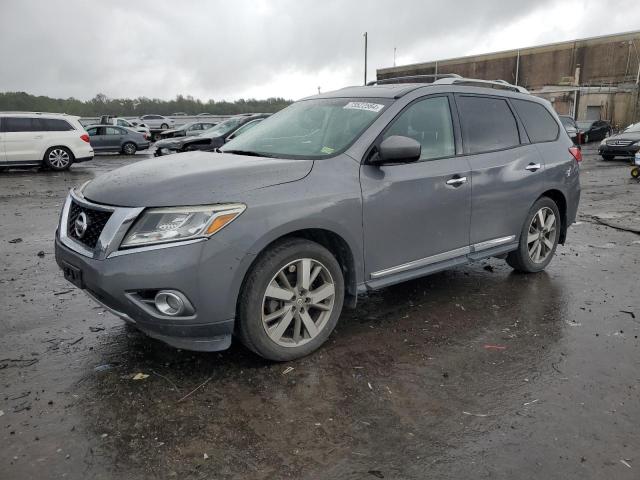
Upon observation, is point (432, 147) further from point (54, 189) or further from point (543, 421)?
point (54, 189)

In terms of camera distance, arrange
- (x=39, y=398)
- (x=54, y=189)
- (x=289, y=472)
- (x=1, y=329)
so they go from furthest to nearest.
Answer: (x=54, y=189)
(x=1, y=329)
(x=39, y=398)
(x=289, y=472)

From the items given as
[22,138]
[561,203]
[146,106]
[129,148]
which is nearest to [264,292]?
[561,203]

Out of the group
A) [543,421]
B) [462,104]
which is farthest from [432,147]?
[543,421]

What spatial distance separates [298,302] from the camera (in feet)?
11.3

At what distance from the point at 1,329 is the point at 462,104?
4130 millimetres

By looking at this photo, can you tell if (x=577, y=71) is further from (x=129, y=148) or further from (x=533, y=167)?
(x=533, y=167)

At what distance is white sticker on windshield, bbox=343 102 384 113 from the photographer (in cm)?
401

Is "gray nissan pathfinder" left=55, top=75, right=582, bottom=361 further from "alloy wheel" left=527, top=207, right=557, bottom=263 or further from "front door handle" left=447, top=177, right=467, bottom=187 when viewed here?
"alloy wheel" left=527, top=207, right=557, bottom=263

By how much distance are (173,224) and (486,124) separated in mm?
3046

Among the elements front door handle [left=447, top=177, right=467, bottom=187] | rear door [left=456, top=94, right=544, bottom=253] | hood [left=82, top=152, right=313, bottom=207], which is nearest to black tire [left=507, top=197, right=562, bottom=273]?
rear door [left=456, top=94, right=544, bottom=253]

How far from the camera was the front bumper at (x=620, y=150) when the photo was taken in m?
18.3

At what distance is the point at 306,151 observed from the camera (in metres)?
3.80

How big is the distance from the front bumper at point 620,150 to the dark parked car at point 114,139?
63.6 feet

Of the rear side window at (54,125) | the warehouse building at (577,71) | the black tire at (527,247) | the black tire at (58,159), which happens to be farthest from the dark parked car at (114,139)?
the warehouse building at (577,71)
